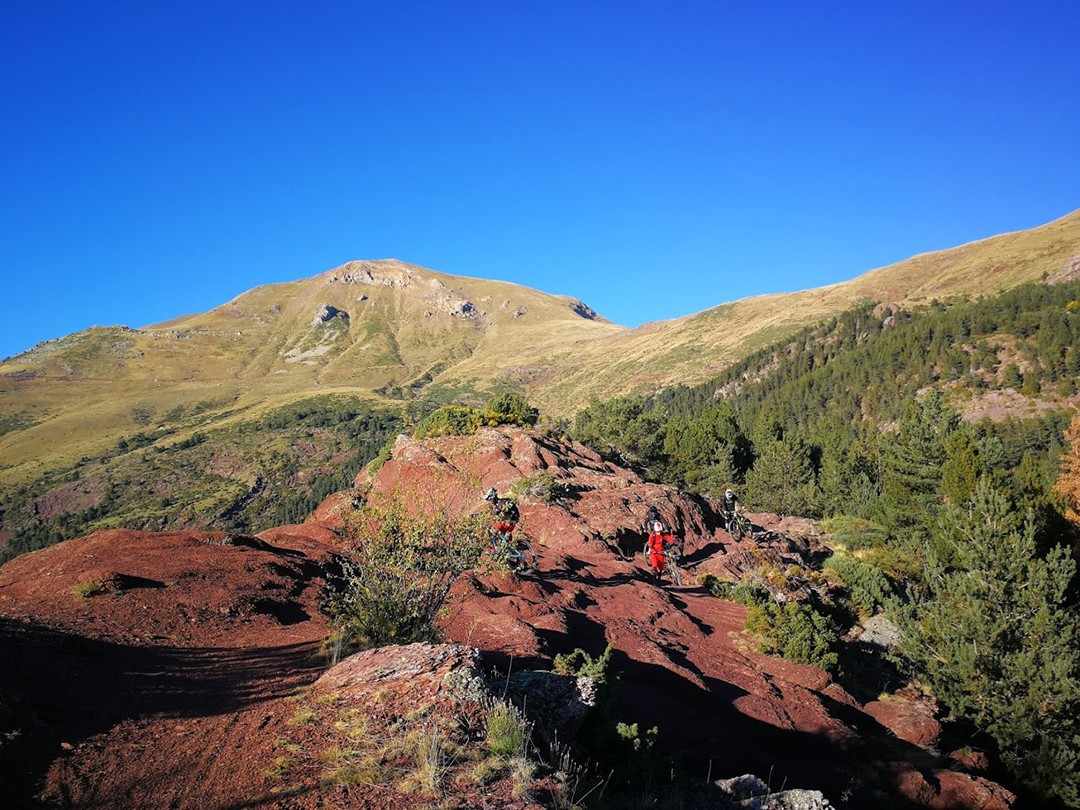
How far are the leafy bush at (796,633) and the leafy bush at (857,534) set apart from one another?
19.7m

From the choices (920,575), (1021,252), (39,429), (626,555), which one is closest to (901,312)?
(1021,252)

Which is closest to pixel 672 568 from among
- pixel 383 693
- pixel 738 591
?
pixel 738 591

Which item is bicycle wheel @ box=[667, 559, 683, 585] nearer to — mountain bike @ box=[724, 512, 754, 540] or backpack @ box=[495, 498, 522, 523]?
backpack @ box=[495, 498, 522, 523]

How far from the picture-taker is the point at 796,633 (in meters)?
14.0

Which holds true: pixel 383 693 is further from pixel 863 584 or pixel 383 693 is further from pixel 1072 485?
pixel 1072 485

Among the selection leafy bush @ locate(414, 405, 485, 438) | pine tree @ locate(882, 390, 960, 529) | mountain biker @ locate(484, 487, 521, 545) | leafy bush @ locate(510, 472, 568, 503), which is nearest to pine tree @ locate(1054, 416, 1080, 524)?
pine tree @ locate(882, 390, 960, 529)

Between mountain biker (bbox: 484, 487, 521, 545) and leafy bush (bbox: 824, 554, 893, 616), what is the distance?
13089 millimetres

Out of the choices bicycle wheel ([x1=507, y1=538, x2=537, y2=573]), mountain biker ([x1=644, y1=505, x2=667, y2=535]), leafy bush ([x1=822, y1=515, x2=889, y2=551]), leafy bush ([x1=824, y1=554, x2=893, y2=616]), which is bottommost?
leafy bush ([x1=822, y1=515, x2=889, y2=551])

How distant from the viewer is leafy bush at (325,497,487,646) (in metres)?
8.99

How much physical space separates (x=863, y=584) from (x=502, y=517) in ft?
47.1

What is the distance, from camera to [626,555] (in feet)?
74.0

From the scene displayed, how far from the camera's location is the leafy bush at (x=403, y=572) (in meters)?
8.99

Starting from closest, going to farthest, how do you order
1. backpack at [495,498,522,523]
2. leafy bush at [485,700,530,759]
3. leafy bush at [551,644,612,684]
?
leafy bush at [485,700,530,759], leafy bush at [551,644,612,684], backpack at [495,498,522,523]

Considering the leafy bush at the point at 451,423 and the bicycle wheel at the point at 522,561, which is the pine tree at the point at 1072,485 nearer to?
the bicycle wheel at the point at 522,561
